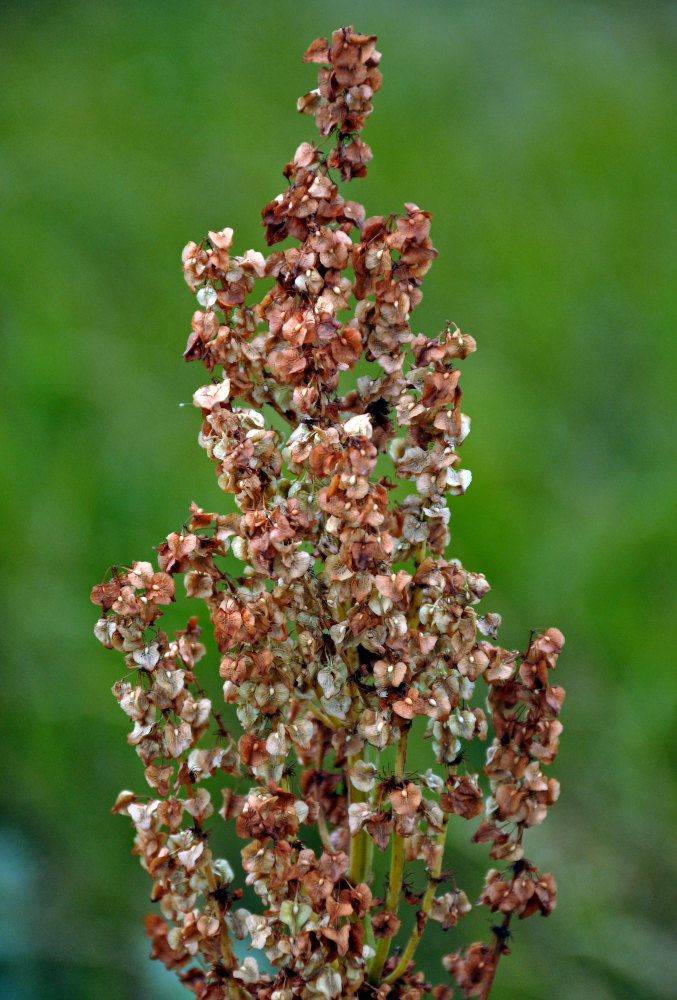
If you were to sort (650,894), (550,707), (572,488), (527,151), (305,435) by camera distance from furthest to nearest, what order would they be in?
1. (527,151)
2. (572,488)
3. (650,894)
4. (550,707)
5. (305,435)

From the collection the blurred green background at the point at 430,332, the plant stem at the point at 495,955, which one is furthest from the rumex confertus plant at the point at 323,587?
the blurred green background at the point at 430,332

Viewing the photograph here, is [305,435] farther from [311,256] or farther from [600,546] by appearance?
[600,546]

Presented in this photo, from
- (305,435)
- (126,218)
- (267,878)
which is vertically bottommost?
(267,878)

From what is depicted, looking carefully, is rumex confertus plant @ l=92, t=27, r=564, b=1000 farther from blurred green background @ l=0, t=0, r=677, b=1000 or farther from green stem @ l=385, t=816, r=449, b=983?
blurred green background @ l=0, t=0, r=677, b=1000

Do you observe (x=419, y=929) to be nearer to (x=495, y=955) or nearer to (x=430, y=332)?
(x=495, y=955)

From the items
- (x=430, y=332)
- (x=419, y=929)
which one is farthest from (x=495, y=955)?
(x=430, y=332)

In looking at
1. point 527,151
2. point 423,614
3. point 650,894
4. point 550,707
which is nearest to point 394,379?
point 423,614

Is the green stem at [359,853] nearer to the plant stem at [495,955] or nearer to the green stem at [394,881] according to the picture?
the green stem at [394,881]
